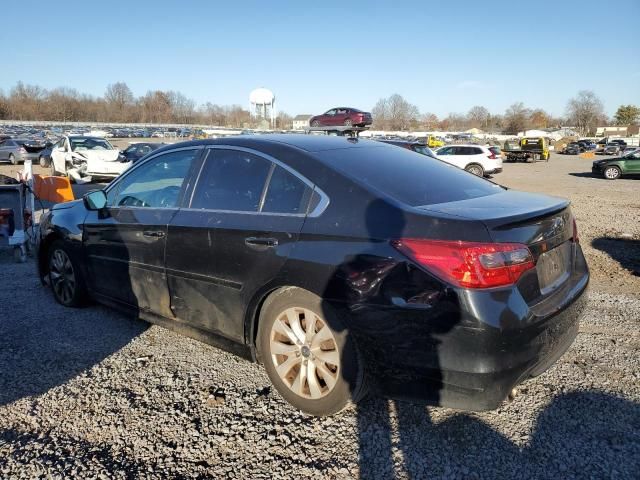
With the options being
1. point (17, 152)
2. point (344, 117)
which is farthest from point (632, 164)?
point (17, 152)

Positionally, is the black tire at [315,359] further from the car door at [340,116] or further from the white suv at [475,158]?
the car door at [340,116]

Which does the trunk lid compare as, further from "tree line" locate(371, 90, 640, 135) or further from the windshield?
"tree line" locate(371, 90, 640, 135)

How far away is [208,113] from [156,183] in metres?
143

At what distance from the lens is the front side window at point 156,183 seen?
374 centimetres

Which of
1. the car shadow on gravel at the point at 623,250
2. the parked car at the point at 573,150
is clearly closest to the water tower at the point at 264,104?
the parked car at the point at 573,150

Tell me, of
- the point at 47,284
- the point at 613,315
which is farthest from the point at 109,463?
the point at 613,315

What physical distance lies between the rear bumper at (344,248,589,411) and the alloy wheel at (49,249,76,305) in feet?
10.9

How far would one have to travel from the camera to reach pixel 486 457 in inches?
98.3

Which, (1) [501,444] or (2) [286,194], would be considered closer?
(1) [501,444]

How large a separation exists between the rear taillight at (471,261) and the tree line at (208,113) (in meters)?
107

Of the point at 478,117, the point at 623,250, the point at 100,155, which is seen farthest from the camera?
the point at 478,117

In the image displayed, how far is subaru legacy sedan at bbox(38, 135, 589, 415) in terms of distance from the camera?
7.79 feet

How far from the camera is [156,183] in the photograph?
400 centimetres

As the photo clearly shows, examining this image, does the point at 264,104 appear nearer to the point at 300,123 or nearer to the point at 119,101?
the point at 300,123
